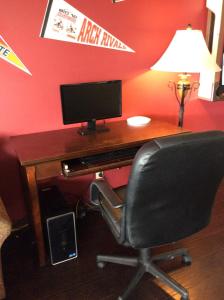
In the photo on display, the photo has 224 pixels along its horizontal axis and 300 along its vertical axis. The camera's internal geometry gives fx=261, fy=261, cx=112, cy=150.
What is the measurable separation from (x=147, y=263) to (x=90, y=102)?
1.13m

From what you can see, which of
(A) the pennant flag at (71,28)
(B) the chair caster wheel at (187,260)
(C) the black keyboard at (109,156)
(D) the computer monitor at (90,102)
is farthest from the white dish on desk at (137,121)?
(B) the chair caster wheel at (187,260)

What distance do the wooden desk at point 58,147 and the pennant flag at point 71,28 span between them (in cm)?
66

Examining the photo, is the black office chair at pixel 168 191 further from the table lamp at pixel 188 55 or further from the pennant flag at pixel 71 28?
the pennant flag at pixel 71 28

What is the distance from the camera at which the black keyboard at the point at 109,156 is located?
1650mm

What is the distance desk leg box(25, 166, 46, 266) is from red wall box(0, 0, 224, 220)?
0.50 m

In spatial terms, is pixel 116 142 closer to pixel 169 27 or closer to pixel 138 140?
pixel 138 140

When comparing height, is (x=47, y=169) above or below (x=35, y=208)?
above

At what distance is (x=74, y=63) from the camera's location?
76.4 inches

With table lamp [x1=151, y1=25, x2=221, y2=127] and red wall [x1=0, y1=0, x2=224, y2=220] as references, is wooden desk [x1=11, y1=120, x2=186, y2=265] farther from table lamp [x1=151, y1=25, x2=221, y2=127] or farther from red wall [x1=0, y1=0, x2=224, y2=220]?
table lamp [x1=151, y1=25, x2=221, y2=127]

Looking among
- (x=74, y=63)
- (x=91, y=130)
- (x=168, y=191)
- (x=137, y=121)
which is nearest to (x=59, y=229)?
(x=91, y=130)

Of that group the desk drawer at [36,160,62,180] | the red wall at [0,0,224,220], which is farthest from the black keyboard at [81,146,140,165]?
the red wall at [0,0,224,220]

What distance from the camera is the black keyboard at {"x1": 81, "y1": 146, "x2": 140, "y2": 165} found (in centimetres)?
165

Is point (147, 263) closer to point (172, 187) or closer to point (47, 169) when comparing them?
point (172, 187)

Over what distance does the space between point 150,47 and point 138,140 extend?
90 centimetres
